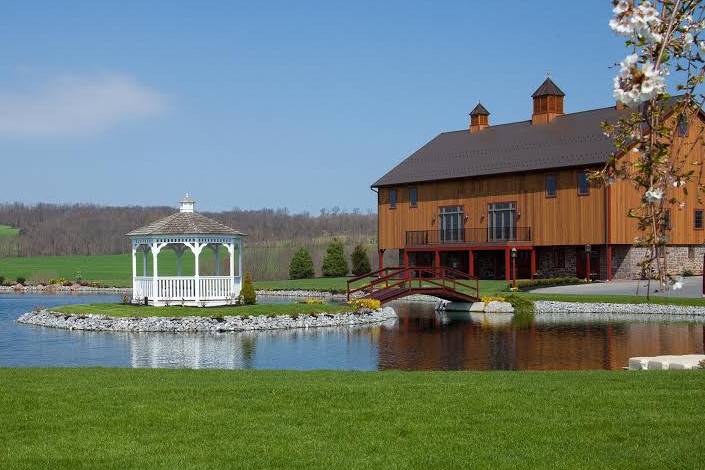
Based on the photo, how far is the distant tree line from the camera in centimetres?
9806

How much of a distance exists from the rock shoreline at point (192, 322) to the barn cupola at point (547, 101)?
75.0ft

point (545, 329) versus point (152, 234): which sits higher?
point (152, 234)

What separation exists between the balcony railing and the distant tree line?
44679 millimetres

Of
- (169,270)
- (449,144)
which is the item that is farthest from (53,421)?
(169,270)

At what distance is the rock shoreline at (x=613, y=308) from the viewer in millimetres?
29969

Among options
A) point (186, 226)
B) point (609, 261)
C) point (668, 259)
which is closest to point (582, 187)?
point (609, 261)

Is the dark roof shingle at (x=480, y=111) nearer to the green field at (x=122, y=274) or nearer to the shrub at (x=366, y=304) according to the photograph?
the green field at (x=122, y=274)

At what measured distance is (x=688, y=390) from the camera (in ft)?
33.9

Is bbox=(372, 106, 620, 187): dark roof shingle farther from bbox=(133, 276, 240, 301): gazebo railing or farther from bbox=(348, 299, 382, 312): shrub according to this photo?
bbox=(133, 276, 240, 301): gazebo railing

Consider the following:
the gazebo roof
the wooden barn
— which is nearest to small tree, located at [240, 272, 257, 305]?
the gazebo roof

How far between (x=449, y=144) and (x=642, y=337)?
28.9 m

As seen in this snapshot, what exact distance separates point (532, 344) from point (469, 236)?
23.9m

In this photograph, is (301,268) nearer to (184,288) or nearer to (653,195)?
(184,288)

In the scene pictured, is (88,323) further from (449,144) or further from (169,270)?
(169,270)
